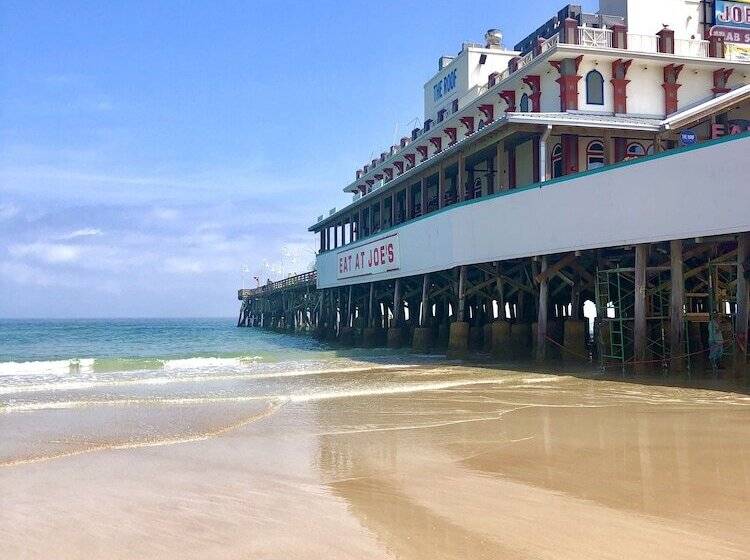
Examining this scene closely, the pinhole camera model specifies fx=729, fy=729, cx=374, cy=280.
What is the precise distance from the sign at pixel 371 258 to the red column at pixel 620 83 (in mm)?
8900

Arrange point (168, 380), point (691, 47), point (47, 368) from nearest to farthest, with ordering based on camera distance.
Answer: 1. point (168, 380)
2. point (691, 47)
3. point (47, 368)

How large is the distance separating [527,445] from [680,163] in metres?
9.03

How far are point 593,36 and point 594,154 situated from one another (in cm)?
408

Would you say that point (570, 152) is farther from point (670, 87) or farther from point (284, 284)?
point (284, 284)

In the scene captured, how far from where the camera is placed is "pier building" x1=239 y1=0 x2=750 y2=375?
14.9 meters

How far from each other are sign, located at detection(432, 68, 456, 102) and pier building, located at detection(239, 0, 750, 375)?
134mm

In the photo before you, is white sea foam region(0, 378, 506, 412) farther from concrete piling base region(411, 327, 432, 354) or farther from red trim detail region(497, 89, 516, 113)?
red trim detail region(497, 89, 516, 113)

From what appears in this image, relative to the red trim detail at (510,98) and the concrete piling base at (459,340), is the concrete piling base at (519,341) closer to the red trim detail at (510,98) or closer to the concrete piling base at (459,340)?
the concrete piling base at (459,340)

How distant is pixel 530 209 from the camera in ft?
60.6

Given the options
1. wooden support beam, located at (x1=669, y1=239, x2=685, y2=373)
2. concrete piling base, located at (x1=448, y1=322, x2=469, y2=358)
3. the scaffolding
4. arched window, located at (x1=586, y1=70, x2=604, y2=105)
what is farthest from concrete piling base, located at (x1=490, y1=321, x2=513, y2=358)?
arched window, located at (x1=586, y1=70, x2=604, y2=105)

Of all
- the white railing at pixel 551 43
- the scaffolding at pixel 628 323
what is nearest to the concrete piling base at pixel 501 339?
the scaffolding at pixel 628 323

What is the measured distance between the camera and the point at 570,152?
859 inches

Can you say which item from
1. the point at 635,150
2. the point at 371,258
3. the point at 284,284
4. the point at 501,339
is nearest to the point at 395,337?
the point at 371,258

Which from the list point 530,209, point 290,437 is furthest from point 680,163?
point 290,437
